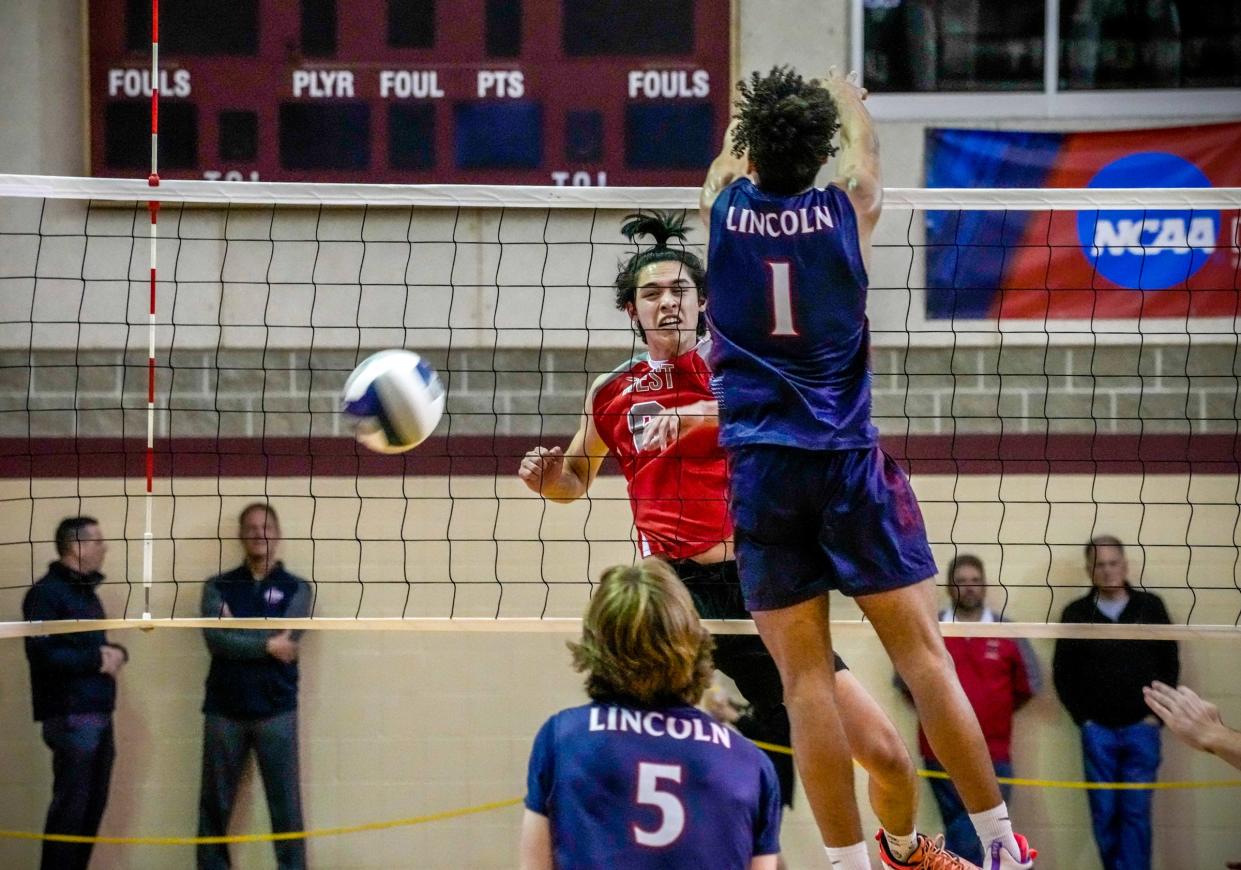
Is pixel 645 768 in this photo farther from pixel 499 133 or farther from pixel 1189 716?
pixel 499 133

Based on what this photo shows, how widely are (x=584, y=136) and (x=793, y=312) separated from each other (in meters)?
3.38

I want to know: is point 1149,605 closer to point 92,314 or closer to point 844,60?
point 844,60

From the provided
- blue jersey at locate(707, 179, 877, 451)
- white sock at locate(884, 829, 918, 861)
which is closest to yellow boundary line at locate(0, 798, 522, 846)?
white sock at locate(884, 829, 918, 861)

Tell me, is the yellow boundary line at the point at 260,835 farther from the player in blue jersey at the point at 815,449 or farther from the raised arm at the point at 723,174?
the raised arm at the point at 723,174

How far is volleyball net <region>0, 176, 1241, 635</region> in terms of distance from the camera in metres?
6.74

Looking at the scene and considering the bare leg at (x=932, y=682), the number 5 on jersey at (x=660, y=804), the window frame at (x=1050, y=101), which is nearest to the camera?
the number 5 on jersey at (x=660, y=804)

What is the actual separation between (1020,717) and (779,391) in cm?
398

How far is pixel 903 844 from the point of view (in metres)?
3.66

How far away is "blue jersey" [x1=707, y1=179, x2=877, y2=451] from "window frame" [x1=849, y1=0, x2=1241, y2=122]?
356cm

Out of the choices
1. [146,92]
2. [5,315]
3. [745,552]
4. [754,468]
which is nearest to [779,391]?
[754,468]

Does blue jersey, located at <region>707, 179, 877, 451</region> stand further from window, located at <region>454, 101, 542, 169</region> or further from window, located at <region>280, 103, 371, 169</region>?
window, located at <region>280, 103, 371, 169</region>

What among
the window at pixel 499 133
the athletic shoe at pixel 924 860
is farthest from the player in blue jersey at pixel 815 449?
the window at pixel 499 133

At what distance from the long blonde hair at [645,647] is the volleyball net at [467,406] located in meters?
4.20

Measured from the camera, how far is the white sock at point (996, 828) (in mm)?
3410
